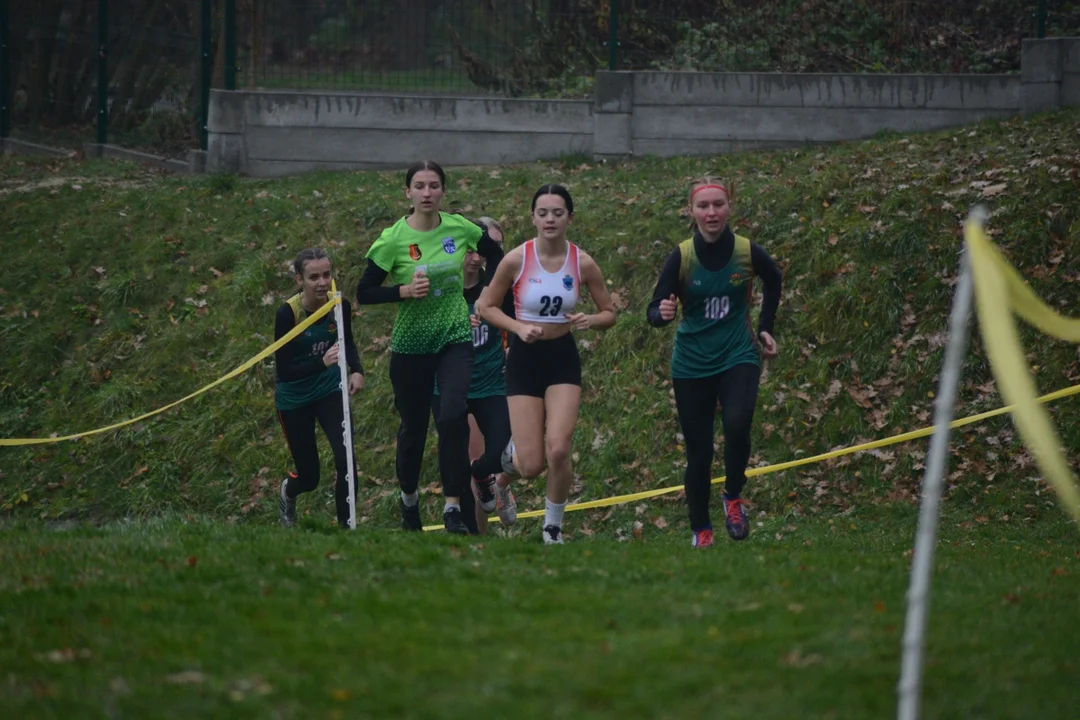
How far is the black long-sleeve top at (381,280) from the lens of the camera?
8.26m

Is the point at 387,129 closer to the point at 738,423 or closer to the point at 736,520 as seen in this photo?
the point at 736,520

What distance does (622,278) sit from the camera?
1454 cm

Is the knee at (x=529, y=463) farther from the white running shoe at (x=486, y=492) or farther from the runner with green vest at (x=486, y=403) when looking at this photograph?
the white running shoe at (x=486, y=492)

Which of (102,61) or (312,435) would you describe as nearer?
(312,435)

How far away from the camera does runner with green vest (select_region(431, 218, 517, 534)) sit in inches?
357

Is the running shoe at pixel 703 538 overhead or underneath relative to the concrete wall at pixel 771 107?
underneath

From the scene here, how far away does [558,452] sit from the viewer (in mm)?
8016

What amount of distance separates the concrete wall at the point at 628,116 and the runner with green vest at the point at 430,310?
9398 millimetres

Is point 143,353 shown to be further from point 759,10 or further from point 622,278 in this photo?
point 759,10

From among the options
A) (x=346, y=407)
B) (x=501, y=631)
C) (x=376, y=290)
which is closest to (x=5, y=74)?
(x=346, y=407)

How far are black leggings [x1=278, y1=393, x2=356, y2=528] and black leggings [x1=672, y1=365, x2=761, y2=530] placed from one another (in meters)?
2.55

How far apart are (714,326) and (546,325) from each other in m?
1.05

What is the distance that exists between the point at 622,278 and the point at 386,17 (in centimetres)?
614

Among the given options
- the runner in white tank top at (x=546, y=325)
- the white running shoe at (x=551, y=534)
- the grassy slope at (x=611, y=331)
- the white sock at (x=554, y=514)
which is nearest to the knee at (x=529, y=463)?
the runner in white tank top at (x=546, y=325)
